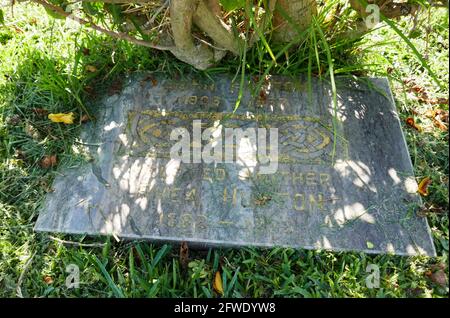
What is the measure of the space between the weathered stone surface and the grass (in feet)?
0.33

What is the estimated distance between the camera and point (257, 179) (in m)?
2.09

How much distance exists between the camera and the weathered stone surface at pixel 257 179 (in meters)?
1.95

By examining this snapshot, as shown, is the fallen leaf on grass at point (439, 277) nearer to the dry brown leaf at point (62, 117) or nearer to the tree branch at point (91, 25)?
the tree branch at point (91, 25)

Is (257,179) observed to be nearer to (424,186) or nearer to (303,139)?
(303,139)

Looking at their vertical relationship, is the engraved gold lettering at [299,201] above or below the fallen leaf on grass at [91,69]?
below

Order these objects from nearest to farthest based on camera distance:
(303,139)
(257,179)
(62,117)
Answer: (257,179), (303,139), (62,117)

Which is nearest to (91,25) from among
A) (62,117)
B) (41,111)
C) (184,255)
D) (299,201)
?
(62,117)

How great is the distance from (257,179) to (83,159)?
38.7 inches

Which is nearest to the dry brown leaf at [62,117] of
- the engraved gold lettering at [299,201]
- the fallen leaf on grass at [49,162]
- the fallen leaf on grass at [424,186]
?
Result: the fallen leaf on grass at [49,162]

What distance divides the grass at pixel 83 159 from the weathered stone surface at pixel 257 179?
0.33ft

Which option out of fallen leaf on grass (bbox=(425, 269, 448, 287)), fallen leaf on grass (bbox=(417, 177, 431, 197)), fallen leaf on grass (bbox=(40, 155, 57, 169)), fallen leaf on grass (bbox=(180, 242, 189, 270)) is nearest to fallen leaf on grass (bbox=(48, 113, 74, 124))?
fallen leaf on grass (bbox=(40, 155, 57, 169))

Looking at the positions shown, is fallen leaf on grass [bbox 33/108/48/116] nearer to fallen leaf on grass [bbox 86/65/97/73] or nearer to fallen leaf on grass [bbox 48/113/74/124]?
fallen leaf on grass [bbox 48/113/74/124]

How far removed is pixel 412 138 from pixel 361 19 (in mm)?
769
